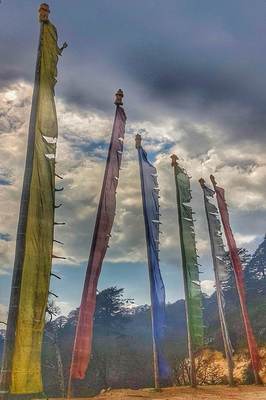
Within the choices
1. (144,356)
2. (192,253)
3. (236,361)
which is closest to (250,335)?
(192,253)

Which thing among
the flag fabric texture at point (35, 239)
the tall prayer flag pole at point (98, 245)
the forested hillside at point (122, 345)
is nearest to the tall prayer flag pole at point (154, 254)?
the tall prayer flag pole at point (98, 245)

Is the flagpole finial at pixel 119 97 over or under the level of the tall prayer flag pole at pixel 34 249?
over

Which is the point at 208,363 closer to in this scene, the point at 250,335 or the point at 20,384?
the point at 250,335

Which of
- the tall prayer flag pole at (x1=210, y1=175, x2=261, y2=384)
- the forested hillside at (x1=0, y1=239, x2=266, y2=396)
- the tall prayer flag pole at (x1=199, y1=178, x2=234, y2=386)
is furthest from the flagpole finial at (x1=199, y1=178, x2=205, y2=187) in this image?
the forested hillside at (x1=0, y1=239, x2=266, y2=396)

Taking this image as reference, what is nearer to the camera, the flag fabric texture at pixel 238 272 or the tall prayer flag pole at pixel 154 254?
the tall prayer flag pole at pixel 154 254

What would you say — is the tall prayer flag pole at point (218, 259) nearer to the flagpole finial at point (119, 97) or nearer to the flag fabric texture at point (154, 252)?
the flag fabric texture at point (154, 252)

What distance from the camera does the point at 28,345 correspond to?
24.7ft

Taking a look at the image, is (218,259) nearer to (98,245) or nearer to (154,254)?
(154,254)

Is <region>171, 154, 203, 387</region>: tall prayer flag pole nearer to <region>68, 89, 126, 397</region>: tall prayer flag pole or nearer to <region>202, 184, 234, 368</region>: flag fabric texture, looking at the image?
<region>202, 184, 234, 368</region>: flag fabric texture

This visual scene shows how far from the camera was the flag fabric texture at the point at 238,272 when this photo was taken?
Result: 2014cm

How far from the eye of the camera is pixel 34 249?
8086 millimetres

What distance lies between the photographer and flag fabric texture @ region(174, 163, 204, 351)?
17.2 meters

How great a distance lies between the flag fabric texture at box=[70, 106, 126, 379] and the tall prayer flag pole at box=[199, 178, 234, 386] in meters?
8.44

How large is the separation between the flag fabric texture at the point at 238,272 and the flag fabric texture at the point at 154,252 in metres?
6.52
